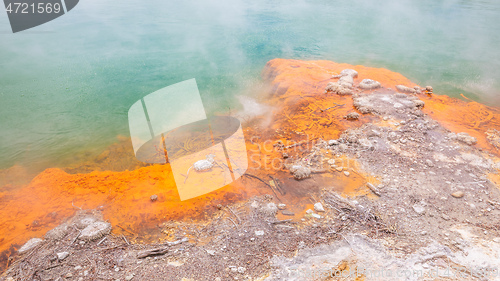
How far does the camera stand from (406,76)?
11.4m

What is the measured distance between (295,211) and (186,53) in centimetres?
1192

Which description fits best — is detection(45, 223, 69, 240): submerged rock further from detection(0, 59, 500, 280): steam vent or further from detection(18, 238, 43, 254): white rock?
detection(18, 238, 43, 254): white rock

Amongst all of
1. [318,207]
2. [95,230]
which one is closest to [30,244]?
[95,230]

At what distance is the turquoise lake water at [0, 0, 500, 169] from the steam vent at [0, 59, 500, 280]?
8.56 feet

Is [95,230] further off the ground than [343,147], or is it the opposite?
[343,147]

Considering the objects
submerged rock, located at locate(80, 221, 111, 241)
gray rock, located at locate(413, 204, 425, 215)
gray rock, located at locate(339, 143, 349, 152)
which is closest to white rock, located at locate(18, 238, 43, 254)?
submerged rock, located at locate(80, 221, 111, 241)

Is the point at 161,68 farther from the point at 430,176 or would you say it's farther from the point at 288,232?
the point at 430,176

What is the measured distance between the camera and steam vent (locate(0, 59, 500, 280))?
362 cm

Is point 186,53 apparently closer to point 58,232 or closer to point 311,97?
point 311,97

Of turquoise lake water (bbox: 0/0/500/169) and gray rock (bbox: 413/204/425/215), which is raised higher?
turquoise lake water (bbox: 0/0/500/169)

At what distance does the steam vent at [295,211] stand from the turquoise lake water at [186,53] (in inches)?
103

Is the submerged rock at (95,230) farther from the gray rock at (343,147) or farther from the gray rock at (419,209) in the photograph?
the gray rock at (419,209)

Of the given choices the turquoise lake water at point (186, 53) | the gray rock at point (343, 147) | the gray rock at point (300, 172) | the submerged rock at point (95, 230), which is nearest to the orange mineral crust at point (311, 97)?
Answer: the gray rock at point (343, 147)

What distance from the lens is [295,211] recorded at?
15.8 ft
